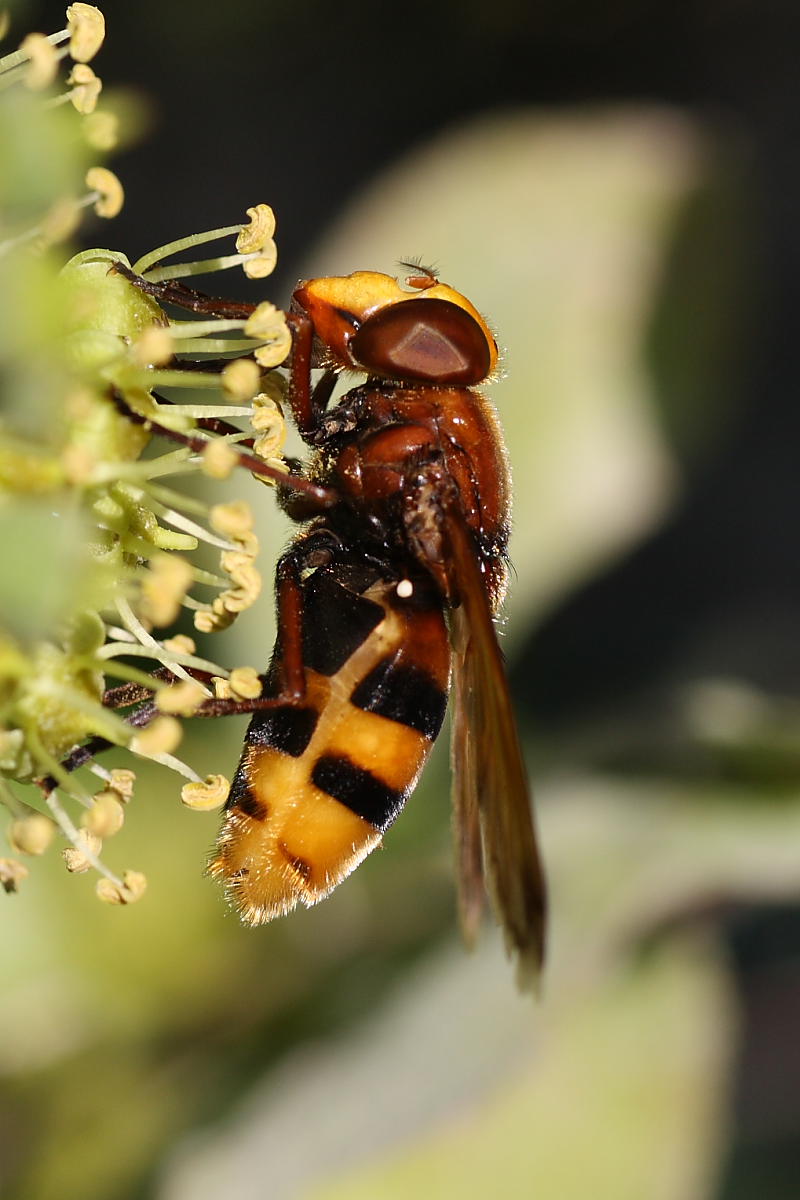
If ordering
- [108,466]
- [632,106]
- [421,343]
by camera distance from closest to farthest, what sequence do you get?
[108,466]
[421,343]
[632,106]

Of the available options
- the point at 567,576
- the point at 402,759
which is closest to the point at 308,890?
the point at 402,759

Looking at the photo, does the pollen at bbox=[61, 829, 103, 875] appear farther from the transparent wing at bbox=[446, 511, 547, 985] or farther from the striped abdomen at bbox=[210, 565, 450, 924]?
the transparent wing at bbox=[446, 511, 547, 985]

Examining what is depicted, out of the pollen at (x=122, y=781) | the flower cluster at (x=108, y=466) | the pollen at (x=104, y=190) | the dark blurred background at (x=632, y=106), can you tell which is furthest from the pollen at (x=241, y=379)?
the dark blurred background at (x=632, y=106)

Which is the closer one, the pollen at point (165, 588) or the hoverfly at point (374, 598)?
the pollen at point (165, 588)

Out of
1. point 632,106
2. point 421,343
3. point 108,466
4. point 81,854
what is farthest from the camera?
point 632,106

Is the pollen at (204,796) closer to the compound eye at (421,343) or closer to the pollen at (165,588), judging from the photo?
the pollen at (165,588)

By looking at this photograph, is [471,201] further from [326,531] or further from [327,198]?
[326,531]

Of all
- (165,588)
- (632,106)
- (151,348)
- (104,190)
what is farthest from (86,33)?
(632,106)

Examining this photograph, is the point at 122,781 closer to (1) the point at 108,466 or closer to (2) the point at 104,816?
(2) the point at 104,816
